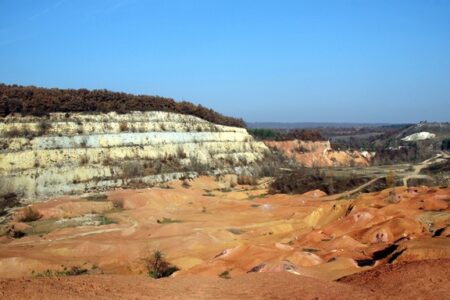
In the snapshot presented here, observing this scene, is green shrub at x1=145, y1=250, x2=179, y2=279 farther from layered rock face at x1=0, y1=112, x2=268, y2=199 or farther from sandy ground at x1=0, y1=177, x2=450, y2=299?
layered rock face at x1=0, y1=112, x2=268, y2=199

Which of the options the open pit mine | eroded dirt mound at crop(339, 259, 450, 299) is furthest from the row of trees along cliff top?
eroded dirt mound at crop(339, 259, 450, 299)

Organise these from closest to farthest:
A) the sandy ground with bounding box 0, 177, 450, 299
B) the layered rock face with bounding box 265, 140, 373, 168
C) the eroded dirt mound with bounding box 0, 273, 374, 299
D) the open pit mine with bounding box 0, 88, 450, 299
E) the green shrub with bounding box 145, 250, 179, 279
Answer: the eroded dirt mound with bounding box 0, 273, 374, 299 → the sandy ground with bounding box 0, 177, 450, 299 → the open pit mine with bounding box 0, 88, 450, 299 → the green shrub with bounding box 145, 250, 179, 279 → the layered rock face with bounding box 265, 140, 373, 168

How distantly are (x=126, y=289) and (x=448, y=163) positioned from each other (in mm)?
60307

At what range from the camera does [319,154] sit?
91.5 m

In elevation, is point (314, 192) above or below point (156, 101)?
below

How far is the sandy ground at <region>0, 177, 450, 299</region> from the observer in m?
13.6

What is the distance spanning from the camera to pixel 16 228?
30547 mm

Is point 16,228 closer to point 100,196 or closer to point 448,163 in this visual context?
point 100,196

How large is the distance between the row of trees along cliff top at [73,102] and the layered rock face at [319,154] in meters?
30.0

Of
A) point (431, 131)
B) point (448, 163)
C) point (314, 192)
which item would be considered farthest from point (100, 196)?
point (431, 131)

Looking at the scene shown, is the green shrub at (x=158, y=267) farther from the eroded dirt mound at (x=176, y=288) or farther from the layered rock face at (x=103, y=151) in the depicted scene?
the layered rock face at (x=103, y=151)

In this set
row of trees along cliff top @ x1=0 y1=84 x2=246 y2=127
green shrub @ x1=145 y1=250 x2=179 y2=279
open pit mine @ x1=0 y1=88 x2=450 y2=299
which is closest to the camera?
open pit mine @ x1=0 y1=88 x2=450 y2=299

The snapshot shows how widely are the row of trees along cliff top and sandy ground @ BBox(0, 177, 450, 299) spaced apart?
43.2 feet

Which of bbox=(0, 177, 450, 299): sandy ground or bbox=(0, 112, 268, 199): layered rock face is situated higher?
bbox=(0, 112, 268, 199): layered rock face
